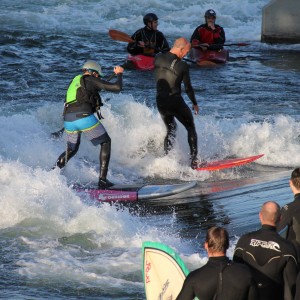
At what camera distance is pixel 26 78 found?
18.1 metres

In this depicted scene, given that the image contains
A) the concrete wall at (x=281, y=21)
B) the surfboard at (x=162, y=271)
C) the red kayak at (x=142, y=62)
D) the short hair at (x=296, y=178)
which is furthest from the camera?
the concrete wall at (x=281, y=21)

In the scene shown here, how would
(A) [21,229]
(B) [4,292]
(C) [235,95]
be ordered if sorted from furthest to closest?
(C) [235,95] < (A) [21,229] < (B) [4,292]

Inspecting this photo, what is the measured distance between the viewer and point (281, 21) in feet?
75.0

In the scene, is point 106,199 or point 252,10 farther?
point 252,10

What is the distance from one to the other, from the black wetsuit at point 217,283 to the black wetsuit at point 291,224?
0.81 meters

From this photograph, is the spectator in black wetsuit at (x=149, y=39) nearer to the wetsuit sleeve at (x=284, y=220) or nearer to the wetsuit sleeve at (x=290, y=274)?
the wetsuit sleeve at (x=284, y=220)

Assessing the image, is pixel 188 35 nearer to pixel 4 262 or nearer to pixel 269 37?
pixel 269 37

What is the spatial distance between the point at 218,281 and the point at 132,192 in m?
5.27

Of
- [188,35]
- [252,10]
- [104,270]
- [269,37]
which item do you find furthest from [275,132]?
[252,10]

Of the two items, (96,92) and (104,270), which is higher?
(96,92)

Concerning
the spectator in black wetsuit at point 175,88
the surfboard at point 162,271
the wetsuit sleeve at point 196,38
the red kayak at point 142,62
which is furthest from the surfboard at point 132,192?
the wetsuit sleeve at point 196,38

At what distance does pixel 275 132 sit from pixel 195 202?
11.2 feet

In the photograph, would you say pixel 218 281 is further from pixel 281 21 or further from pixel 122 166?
pixel 281 21

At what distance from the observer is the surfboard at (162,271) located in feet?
19.1
